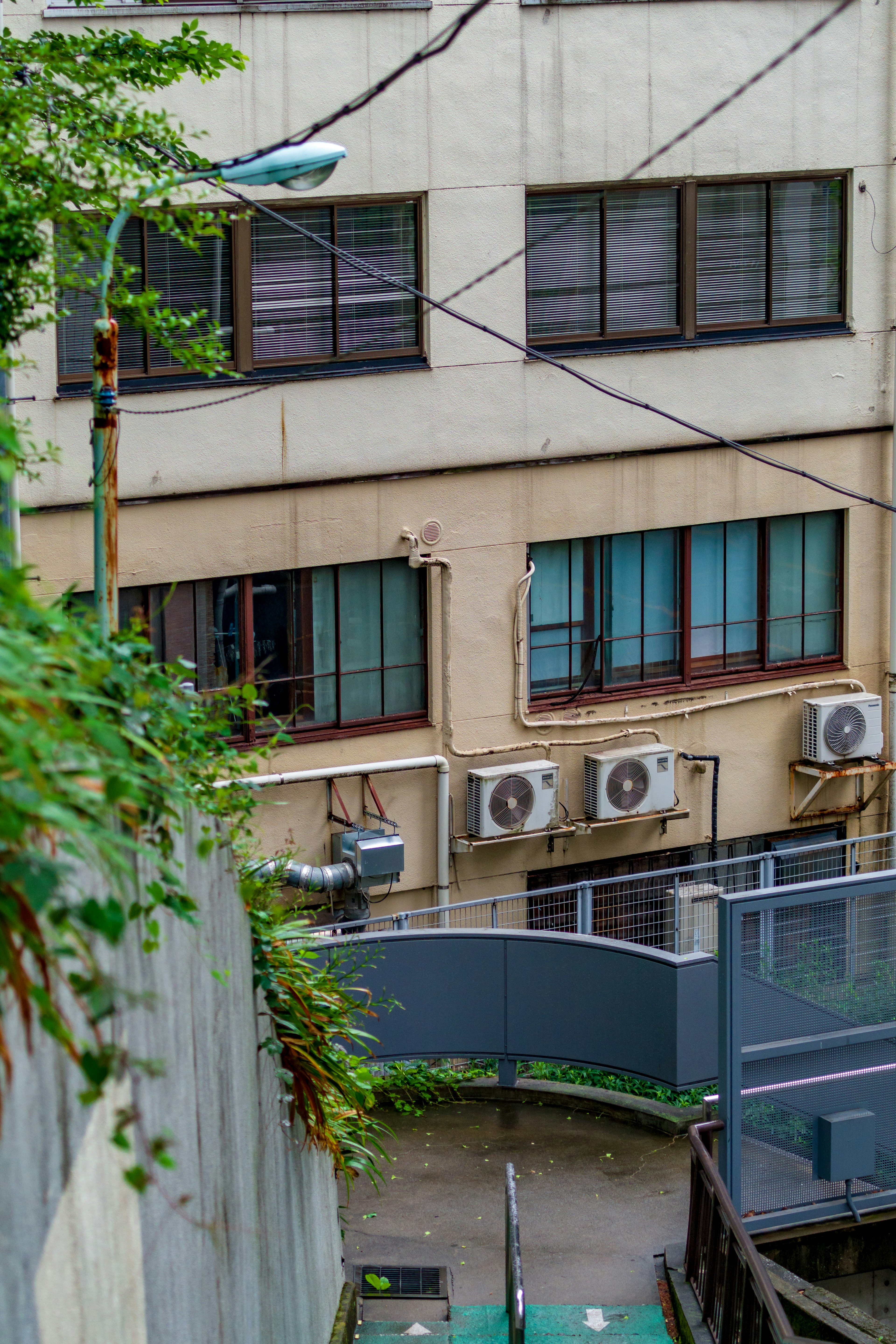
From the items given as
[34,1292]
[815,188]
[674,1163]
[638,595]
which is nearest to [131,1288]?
[34,1292]

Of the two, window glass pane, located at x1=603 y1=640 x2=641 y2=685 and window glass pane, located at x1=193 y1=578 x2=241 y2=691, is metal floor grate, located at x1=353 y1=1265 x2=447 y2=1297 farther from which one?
window glass pane, located at x1=603 y1=640 x2=641 y2=685

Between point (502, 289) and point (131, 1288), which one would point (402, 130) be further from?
point (131, 1288)

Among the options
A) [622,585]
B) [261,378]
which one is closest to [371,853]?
[622,585]

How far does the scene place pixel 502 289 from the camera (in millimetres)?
15875

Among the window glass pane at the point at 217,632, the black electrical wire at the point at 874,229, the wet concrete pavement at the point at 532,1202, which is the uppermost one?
the black electrical wire at the point at 874,229

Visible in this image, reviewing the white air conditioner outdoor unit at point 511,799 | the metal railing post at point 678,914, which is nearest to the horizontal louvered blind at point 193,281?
the white air conditioner outdoor unit at point 511,799

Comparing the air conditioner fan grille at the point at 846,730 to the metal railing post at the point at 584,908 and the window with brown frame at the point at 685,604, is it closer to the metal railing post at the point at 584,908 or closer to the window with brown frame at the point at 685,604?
the window with brown frame at the point at 685,604

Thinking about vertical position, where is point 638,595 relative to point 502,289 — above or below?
below

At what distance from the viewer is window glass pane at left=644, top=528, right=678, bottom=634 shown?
17281 millimetres

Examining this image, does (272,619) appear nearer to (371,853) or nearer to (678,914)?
(371,853)

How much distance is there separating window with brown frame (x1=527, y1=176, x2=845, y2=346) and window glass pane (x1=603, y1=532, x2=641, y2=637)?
206 cm

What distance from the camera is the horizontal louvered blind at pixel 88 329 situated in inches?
551

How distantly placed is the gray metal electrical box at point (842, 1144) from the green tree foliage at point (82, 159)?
5.78 meters

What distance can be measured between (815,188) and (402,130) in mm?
4938
